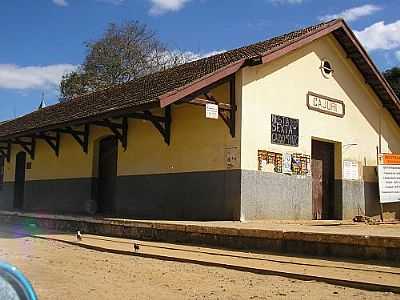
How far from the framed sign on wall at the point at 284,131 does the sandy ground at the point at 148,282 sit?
21.5 ft

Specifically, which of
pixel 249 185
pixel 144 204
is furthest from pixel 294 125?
pixel 144 204

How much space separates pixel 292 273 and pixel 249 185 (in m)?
6.33

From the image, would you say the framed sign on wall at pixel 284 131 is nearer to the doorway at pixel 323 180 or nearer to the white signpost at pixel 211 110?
the doorway at pixel 323 180

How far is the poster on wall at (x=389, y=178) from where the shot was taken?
56.2 ft

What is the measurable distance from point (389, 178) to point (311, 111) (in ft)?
11.4

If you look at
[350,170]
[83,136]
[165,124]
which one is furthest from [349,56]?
[83,136]

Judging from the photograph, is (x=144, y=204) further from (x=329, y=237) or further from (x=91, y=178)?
(x=329, y=237)

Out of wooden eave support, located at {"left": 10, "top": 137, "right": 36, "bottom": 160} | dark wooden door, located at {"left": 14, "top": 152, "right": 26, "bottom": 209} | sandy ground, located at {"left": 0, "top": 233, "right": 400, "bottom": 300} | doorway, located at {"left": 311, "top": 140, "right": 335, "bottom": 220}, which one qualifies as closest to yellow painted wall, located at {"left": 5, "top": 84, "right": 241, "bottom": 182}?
wooden eave support, located at {"left": 10, "top": 137, "right": 36, "bottom": 160}

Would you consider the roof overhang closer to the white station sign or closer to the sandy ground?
the white station sign

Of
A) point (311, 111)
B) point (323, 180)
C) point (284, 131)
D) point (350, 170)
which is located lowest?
point (323, 180)

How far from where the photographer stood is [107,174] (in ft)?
61.2

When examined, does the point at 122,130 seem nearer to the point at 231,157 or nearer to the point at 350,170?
the point at 231,157

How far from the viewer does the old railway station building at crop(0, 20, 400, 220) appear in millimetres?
14109

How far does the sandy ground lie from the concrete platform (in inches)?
70.6
